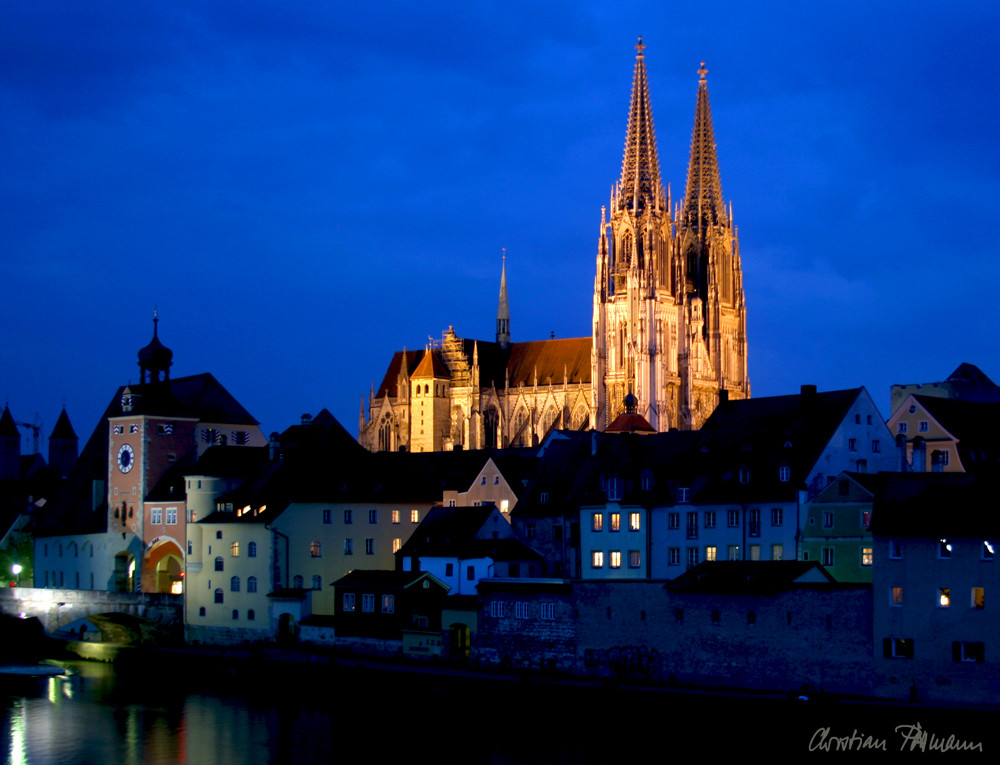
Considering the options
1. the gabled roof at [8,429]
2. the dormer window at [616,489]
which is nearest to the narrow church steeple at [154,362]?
the dormer window at [616,489]

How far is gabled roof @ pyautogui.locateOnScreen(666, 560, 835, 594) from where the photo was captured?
61938mm

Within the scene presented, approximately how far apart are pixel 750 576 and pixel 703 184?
127 meters

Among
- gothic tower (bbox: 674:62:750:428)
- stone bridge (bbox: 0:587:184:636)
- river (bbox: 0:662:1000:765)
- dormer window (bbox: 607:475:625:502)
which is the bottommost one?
river (bbox: 0:662:1000:765)

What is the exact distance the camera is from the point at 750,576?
209 feet

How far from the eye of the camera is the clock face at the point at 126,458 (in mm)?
99688

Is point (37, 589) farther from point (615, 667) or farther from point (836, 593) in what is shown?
point (836, 593)

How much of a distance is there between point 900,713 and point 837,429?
1845cm

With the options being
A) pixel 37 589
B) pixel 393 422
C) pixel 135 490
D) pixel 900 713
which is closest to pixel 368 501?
pixel 135 490

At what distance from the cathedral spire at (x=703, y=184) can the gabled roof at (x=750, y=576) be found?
4849 inches

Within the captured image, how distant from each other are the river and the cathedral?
99.8m

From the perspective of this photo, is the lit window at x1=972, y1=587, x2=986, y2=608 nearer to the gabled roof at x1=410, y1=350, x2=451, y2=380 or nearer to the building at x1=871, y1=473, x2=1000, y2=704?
the building at x1=871, y1=473, x2=1000, y2=704

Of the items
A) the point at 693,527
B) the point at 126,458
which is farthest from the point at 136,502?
the point at 693,527

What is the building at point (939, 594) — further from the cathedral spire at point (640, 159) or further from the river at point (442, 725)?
the cathedral spire at point (640, 159)

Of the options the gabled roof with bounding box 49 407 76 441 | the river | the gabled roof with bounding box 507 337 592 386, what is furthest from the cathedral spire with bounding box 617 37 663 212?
the river
